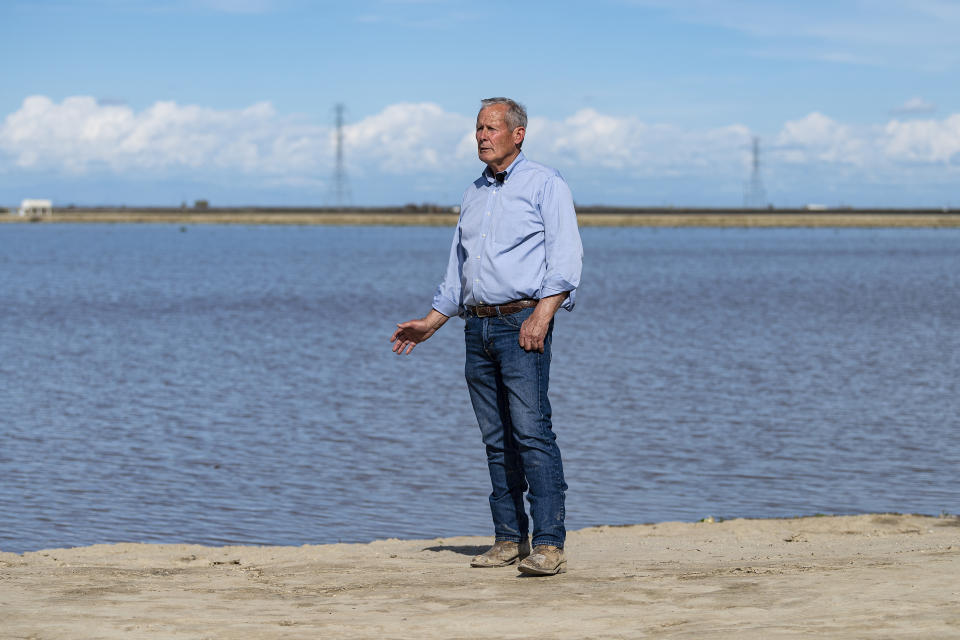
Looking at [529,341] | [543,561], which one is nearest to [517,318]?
[529,341]

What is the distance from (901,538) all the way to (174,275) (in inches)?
2154

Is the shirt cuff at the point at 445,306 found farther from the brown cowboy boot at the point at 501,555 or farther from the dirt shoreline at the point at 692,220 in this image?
the dirt shoreline at the point at 692,220

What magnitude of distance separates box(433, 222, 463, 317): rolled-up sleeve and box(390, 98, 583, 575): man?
0.68ft

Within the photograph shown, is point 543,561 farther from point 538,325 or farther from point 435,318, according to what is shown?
point 435,318

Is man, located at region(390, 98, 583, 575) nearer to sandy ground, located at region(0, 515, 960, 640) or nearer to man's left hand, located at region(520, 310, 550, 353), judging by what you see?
man's left hand, located at region(520, 310, 550, 353)

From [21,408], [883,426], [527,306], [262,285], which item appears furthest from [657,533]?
[262,285]

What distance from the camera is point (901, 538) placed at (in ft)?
28.1

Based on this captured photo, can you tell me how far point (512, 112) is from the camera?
6.59 meters

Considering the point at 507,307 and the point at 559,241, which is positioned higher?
the point at 559,241

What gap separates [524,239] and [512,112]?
0.70m

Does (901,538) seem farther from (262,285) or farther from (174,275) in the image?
(174,275)

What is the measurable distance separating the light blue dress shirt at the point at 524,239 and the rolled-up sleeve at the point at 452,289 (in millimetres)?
284

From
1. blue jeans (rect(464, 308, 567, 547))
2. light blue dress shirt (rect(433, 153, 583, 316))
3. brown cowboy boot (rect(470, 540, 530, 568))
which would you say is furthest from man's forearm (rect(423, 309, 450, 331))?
brown cowboy boot (rect(470, 540, 530, 568))

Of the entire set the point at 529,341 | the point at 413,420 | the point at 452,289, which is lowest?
the point at 413,420
